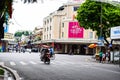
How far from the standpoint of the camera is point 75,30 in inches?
3989

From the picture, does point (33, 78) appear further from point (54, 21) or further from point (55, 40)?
point (54, 21)

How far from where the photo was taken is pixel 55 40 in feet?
339

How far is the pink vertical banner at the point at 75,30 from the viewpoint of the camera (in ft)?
332

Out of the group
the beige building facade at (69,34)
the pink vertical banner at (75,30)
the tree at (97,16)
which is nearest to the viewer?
the tree at (97,16)

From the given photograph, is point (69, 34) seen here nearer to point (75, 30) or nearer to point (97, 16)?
point (75, 30)

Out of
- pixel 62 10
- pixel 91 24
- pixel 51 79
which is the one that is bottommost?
pixel 51 79

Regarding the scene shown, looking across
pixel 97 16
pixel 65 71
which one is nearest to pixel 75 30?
pixel 97 16

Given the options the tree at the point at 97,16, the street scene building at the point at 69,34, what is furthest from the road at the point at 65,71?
the street scene building at the point at 69,34

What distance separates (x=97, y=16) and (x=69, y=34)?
136 ft

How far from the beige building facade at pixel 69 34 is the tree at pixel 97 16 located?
117 ft

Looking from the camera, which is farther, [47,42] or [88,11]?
[47,42]

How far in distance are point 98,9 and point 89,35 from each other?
3994cm

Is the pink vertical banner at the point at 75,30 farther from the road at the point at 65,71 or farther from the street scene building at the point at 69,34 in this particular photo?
the road at the point at 65,71

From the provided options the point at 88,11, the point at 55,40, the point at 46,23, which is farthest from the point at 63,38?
the point at 88,11
